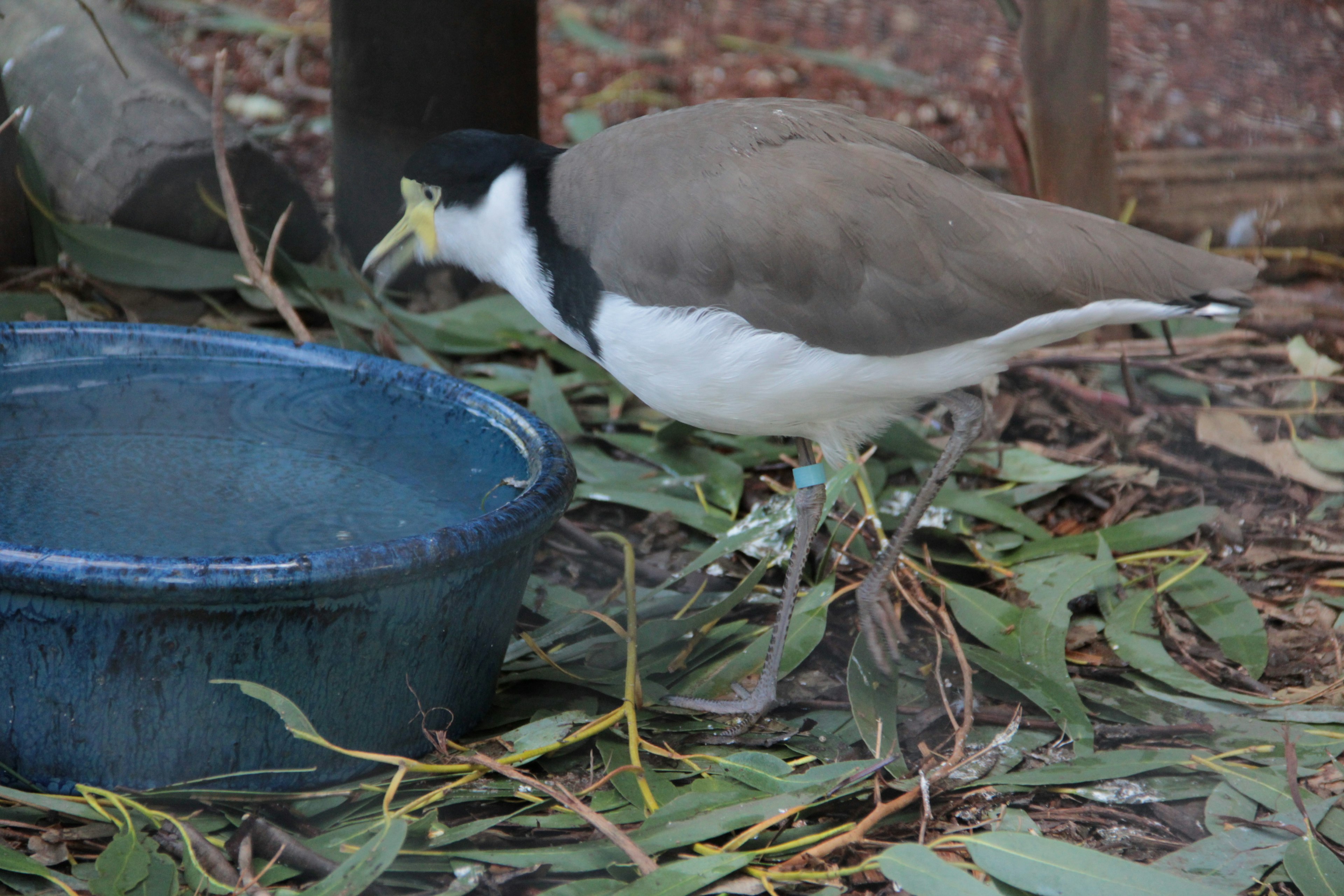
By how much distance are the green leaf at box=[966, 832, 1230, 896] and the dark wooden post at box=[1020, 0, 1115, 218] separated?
2.12 m

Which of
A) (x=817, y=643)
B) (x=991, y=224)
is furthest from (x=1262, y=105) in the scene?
(x=817, y=643)

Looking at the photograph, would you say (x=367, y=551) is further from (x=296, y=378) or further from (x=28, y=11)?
(x=28, y=11)

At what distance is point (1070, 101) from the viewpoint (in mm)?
3445

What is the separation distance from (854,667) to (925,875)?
23.7 inches

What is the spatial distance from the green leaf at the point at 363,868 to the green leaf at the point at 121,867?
231 mm

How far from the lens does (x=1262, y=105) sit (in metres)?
4.16

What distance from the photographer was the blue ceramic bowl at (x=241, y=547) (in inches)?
67.9

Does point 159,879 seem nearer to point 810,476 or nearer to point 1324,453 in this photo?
point 810,476

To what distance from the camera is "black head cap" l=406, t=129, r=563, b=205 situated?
7.60 ft

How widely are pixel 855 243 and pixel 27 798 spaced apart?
4.88 feet

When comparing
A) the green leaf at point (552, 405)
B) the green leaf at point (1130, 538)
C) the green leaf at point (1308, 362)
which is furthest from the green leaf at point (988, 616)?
the green leaf at point (1308, 362)

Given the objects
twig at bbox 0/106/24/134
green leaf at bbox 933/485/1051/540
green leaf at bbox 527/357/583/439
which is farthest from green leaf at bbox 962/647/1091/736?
twig at bbox 0/106/24/134

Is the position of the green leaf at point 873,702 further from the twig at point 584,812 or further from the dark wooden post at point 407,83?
the dark wooden post at point 407,83

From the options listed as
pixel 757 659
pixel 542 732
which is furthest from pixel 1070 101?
pixel 542 732
